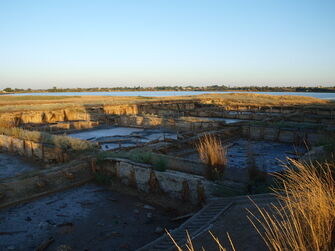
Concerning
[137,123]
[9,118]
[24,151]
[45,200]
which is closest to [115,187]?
[45,200]

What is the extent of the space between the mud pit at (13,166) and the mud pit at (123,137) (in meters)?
2.73

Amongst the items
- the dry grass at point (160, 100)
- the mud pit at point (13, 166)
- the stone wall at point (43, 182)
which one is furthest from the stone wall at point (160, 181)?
the dry grass at point (160, 100)

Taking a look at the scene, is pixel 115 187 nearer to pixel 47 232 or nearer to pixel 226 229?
pixel 47 232

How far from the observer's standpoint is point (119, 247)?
450 cm

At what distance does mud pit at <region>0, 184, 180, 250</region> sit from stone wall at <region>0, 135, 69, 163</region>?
2.94 metres

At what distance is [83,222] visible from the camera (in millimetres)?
5340

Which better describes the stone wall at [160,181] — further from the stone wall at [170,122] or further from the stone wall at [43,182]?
the stone wall at [170,122]

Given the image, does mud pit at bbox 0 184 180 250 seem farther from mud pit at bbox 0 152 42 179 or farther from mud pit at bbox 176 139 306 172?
mud pit at bbox 176 139 306 172

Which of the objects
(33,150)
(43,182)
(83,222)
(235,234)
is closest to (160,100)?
(33,150)

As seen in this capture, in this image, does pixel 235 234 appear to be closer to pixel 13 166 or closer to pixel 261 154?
pixel 261 154

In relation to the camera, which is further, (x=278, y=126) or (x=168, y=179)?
(x=278, y=126)

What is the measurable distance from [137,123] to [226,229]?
1455 centimetres

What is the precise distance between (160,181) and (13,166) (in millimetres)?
5715

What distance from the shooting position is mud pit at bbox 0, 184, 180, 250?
15.3 ft
